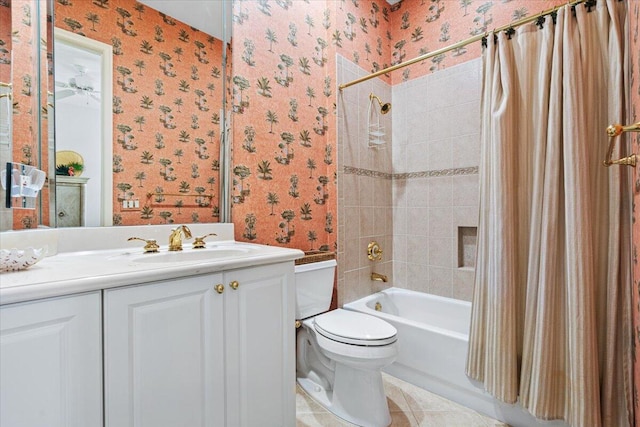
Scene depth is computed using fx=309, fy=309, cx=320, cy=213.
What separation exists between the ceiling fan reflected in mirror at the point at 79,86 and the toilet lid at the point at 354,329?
4.85ft

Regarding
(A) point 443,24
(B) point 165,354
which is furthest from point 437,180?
(B) point 165,354

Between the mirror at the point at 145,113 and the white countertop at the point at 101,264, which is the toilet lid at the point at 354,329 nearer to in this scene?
the white countertop at the point at 101,264

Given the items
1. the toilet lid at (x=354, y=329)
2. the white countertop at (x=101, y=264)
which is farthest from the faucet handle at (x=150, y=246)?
the toilet lid at (x=354, y=329)

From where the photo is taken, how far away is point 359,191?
2.26 m

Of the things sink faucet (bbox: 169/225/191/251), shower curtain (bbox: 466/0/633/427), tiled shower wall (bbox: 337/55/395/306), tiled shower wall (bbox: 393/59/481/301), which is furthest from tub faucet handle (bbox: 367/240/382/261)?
sink faucet (bbox: 169/225/191/251)

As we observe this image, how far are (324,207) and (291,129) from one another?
57 cm

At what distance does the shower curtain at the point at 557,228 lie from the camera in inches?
48.2

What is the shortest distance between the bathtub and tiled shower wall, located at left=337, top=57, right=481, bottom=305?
197 mm

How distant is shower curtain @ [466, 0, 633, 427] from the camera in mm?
1225

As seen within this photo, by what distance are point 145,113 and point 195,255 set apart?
71 cm

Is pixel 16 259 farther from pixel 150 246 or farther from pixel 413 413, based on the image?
pixel 413 413

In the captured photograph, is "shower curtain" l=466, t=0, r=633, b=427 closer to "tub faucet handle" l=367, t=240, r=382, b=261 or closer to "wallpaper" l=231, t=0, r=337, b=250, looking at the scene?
"tub faucet handle" l=367, t=240, r=382, b=261

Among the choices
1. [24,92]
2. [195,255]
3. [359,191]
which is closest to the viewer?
[24,92]

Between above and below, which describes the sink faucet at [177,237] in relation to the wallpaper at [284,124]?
below
